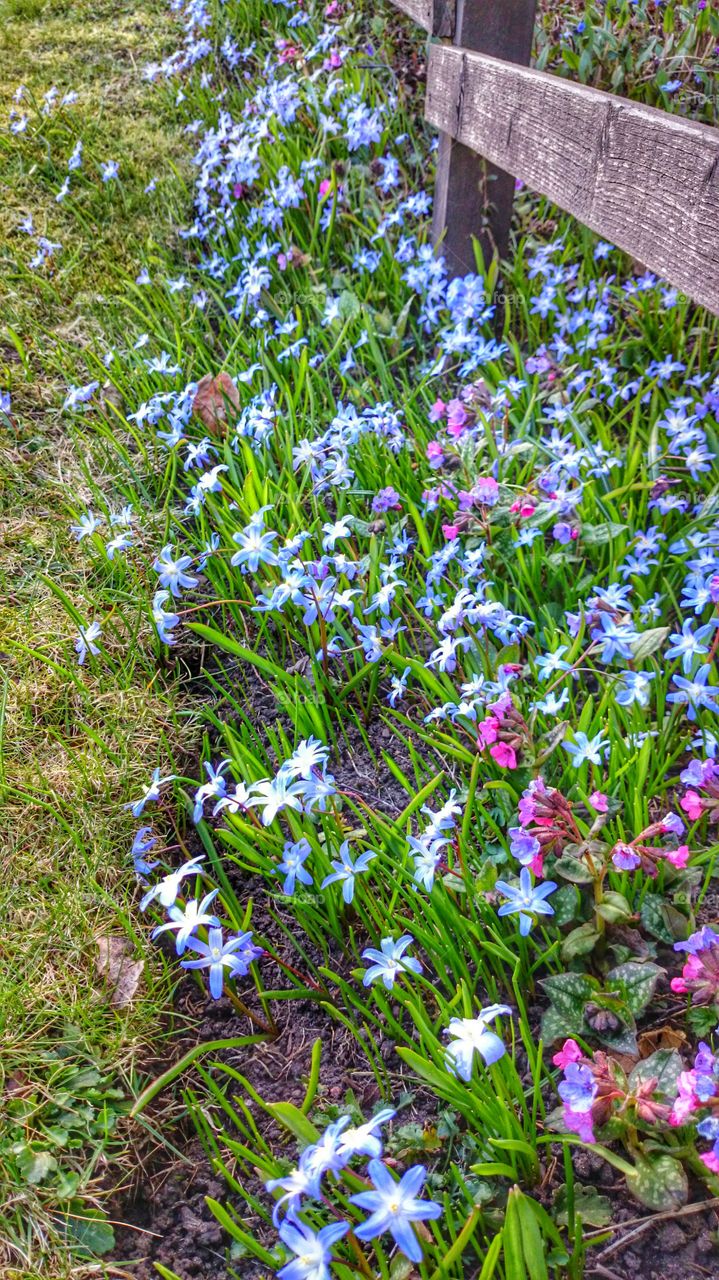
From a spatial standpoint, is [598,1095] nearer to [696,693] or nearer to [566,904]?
[566,904]

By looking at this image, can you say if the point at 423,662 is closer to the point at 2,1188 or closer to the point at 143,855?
the point at 143,855

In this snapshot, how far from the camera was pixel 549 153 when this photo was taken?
226 centimetres

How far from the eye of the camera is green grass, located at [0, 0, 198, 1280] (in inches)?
55.0

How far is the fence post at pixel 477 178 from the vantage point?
272cm

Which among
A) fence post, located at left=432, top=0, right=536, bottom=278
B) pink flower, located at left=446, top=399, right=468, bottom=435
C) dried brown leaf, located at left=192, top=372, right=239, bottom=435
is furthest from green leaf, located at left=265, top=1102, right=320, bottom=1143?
fence post, located at left=432, top=0, right=536, bottom=278

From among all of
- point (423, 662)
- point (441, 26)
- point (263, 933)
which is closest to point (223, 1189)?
point (263, 933)

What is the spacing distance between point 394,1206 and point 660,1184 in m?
0.43

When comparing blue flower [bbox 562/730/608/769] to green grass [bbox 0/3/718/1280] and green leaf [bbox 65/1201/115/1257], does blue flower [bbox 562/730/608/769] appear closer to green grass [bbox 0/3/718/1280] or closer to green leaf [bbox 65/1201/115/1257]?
green grass [bbox 0/3/718/1280]

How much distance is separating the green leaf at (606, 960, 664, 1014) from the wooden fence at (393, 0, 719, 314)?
117 centimetres

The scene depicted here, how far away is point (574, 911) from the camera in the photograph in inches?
57.0

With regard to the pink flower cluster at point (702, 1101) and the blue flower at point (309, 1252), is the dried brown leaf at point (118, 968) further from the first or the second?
the pink flower cluster at point (702, 1101)

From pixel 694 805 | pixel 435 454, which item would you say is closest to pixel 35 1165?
pixel 694 805

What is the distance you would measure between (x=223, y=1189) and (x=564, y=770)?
35.2 inches

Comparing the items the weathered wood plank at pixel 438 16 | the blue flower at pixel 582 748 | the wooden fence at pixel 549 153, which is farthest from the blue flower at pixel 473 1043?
A: the weathered wood plank at pixel 438 16
